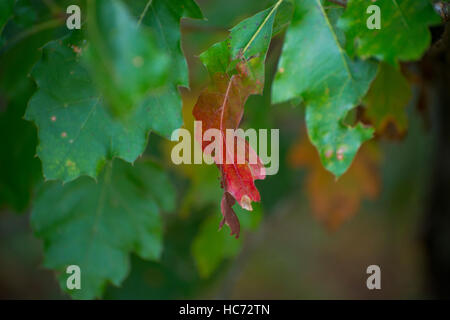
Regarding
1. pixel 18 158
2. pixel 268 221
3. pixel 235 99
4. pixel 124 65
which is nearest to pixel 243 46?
pixel 235 99

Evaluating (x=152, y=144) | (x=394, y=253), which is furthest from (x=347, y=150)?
(x=394, y=253)

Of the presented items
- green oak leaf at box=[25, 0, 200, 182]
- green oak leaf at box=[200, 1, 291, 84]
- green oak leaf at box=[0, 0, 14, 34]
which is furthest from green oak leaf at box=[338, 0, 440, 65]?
green oak leaf at box=[0, 0, 14, 34]

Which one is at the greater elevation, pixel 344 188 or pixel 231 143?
pixel 344 188

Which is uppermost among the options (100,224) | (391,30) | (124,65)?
(391,30)

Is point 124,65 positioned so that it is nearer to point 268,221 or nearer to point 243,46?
point 243,46
